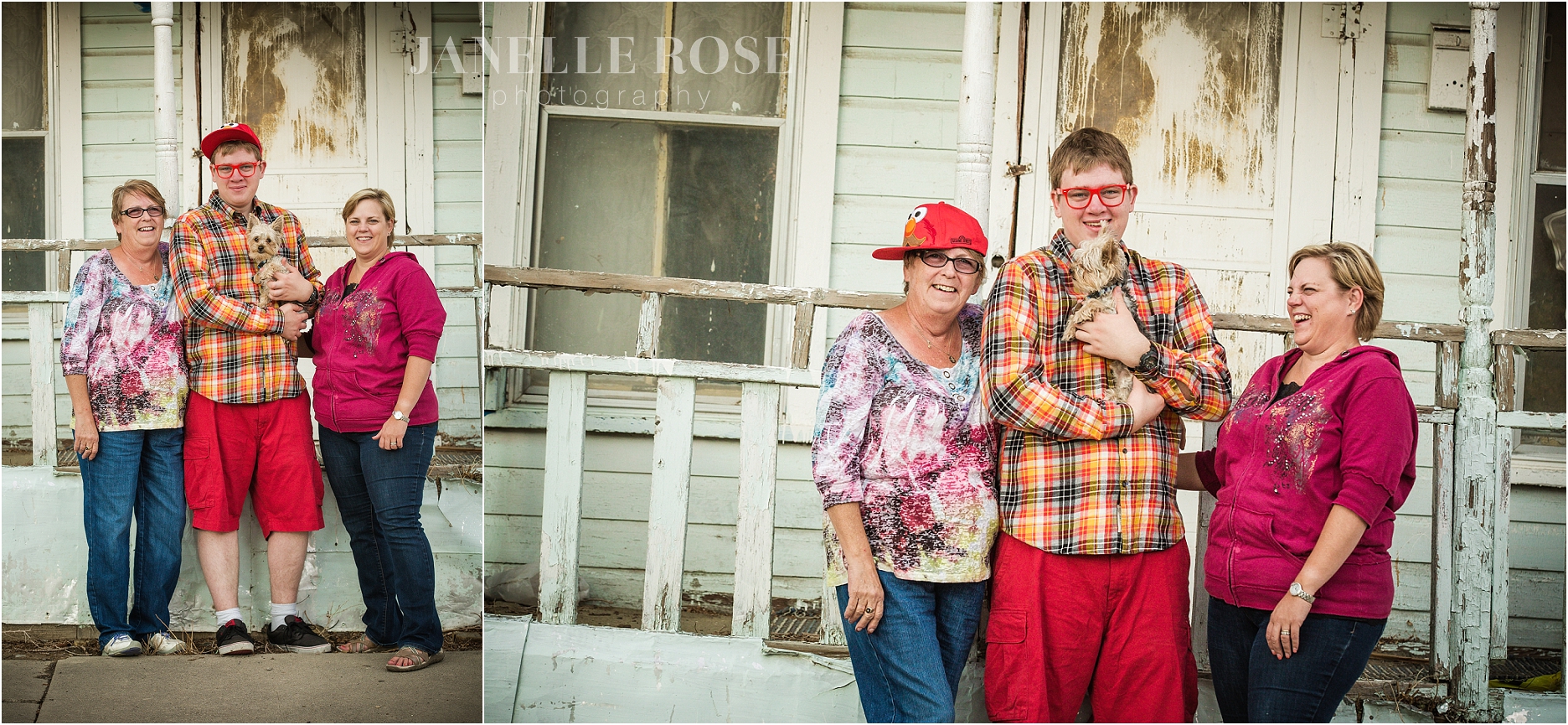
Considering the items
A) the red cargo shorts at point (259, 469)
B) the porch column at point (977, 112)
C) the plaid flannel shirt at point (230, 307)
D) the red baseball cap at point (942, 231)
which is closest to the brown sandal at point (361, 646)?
the red cargo shorts at point (259, 469)

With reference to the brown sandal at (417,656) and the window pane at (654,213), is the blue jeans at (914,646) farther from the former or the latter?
the window pane at (654,213)

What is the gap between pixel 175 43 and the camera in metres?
2.66

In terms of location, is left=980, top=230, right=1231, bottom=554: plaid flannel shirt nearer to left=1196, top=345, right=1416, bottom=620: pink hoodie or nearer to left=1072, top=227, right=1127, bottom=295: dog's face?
left=1072, top=227, right=1127, bottom=295: dog's face

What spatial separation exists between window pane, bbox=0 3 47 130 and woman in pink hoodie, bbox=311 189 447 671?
86 cm

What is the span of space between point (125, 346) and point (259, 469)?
1.54 feet

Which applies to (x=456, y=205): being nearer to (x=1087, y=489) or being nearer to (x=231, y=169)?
(x=231, y=169)

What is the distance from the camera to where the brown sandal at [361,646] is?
2.78 metres

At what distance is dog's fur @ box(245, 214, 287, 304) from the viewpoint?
2.64 metres

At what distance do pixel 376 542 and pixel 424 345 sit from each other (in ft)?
1.91

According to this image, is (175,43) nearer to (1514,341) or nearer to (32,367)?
(32,367)

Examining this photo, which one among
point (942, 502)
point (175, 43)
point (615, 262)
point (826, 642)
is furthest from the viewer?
point (615, 262)

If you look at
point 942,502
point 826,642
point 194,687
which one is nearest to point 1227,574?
point 942,502

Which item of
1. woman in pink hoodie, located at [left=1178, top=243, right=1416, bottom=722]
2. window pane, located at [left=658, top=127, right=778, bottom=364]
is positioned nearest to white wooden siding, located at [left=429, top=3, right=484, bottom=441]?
window pane, located at [left=658, top=127, right=778, bottom=364]

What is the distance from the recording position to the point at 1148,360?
2105 millimetres
